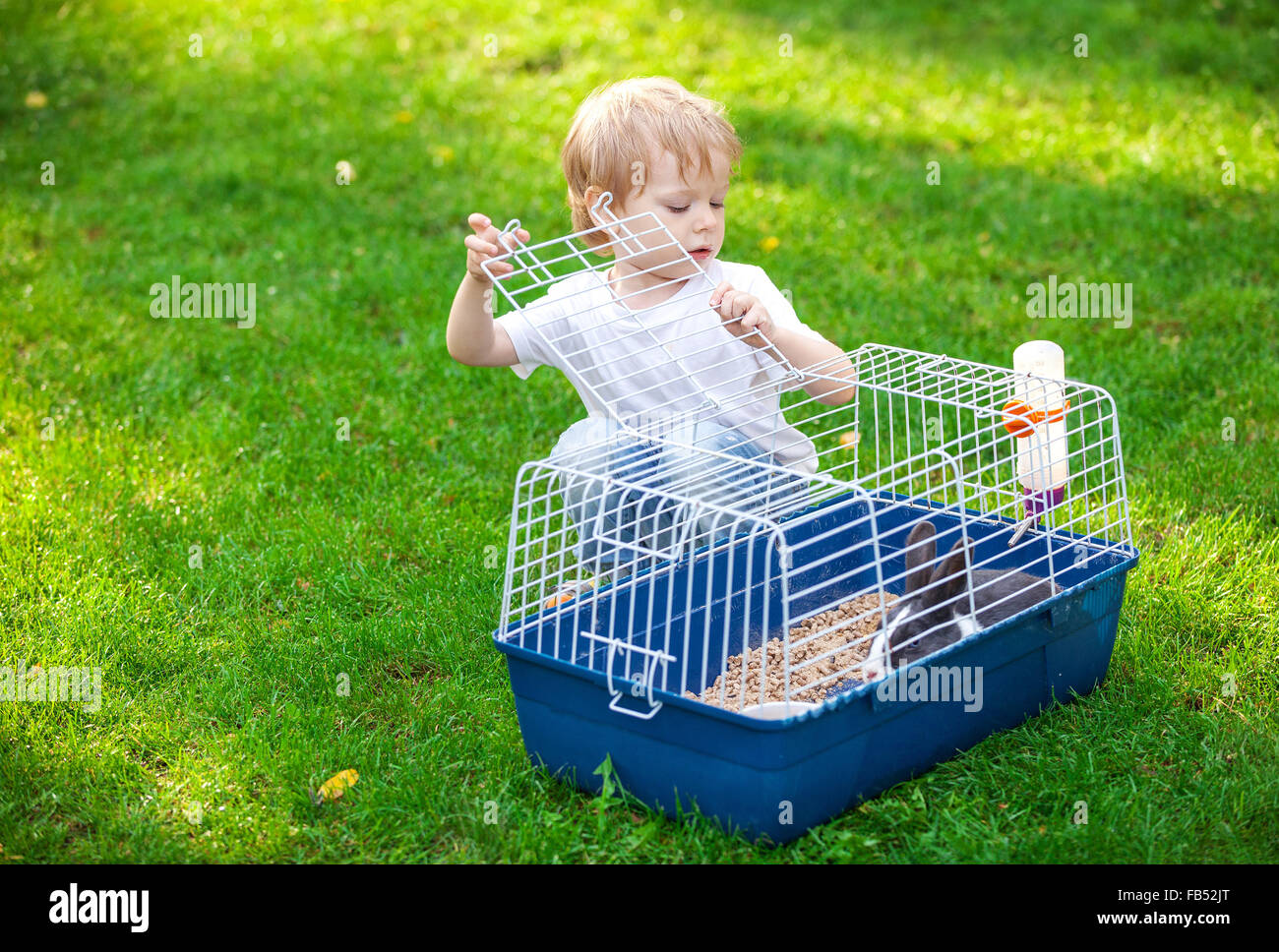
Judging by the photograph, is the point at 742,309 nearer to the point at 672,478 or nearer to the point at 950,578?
the point at 672,478

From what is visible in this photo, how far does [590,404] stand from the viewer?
9.55 ft

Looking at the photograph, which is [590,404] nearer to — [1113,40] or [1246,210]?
[1246,210]

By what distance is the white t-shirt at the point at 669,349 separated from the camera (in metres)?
2.91

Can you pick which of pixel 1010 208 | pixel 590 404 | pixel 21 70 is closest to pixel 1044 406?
pixel 590 404

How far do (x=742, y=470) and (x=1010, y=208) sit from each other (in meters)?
3.09

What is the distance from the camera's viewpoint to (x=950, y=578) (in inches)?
95.0

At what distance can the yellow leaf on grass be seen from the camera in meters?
2.39

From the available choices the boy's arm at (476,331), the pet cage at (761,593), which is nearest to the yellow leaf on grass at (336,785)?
the pet cage at (761,593)

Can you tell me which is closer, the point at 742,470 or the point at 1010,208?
the point at 742,470

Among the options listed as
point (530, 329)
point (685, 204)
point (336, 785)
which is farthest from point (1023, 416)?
point (336, 785)

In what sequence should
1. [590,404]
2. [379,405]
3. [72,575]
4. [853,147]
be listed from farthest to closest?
1. [853,147]
2. [379,405]
3. [72,575]
4. [590,404]

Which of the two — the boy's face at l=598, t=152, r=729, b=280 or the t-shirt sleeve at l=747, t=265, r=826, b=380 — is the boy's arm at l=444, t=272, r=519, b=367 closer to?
the boy's face at l=598, t=152, r=729, b=280

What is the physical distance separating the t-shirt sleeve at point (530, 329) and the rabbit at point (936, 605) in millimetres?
944

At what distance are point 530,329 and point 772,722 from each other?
1.22m
